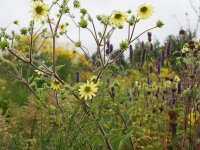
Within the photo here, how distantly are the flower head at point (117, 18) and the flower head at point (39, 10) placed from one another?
18.8 inches

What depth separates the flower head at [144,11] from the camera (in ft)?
10.3

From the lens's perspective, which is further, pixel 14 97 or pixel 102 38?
pixel 14 97

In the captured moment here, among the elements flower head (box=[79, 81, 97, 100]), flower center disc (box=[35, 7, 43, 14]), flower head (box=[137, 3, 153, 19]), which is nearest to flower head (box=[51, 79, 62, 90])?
flower head (box=[79, 81, 97, 100])

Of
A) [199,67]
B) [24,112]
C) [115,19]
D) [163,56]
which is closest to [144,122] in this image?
[163,56]

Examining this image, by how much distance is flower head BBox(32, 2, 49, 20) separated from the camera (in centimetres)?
311

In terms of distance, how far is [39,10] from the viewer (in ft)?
10.3

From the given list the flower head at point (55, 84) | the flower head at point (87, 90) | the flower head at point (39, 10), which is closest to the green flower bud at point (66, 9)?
the flower head at point (39, 10)

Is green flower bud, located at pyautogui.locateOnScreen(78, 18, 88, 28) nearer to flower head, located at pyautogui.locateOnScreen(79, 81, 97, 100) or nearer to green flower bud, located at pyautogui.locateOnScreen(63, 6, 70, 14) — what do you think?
green flower bud, located at pyautogui.locateOnScreen(63, 6, 70, 14)

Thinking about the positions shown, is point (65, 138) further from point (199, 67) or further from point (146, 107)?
point (146, 107)

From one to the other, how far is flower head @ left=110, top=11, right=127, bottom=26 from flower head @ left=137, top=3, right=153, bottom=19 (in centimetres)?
11

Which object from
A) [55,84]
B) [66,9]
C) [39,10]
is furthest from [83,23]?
[55,84]

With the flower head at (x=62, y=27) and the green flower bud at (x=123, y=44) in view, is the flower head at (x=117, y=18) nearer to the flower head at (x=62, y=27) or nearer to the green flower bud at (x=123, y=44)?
the green flower bud at (x=123, y=44)

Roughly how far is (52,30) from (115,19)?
475 millimetres

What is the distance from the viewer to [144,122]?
208 inches
